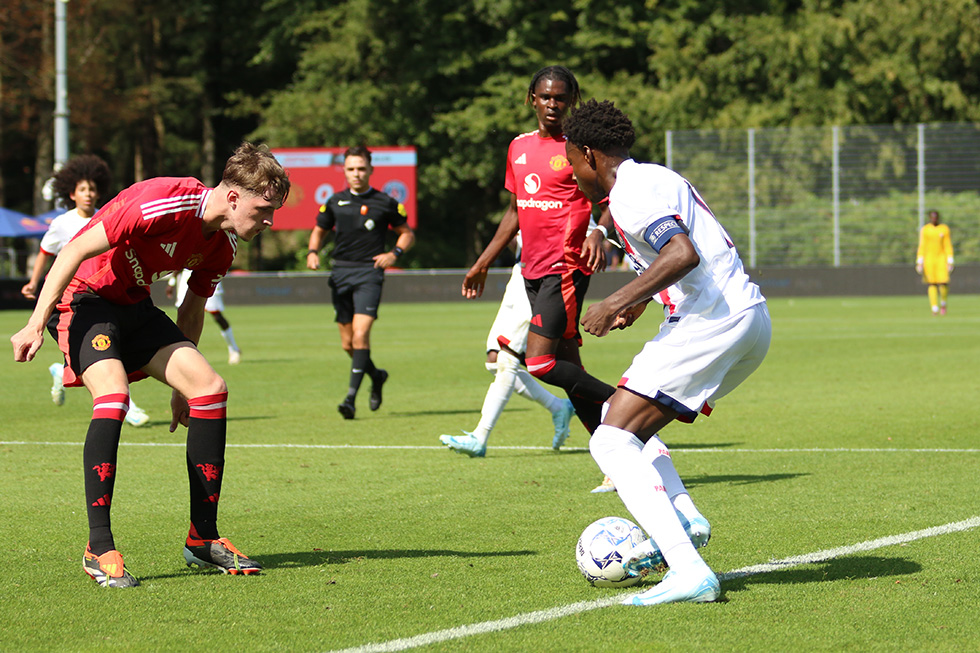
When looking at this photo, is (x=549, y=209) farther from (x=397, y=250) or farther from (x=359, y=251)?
(x=359, y=251)

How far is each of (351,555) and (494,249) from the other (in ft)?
10.2

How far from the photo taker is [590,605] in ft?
15.6

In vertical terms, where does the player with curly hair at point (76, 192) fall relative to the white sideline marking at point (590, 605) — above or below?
above

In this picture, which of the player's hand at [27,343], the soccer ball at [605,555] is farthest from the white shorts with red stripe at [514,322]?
the player's hand at [27,343]

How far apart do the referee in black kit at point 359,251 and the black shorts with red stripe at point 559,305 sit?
4.04 metres

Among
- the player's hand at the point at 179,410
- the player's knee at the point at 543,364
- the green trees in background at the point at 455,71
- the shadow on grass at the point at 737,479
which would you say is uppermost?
the green trees in background at the point at 455,71

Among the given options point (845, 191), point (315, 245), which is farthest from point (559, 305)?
point (845, 191)

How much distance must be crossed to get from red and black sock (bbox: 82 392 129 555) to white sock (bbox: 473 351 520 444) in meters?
3.75

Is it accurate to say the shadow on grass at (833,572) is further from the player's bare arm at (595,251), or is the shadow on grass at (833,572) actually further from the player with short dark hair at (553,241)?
the player with short dark hair at (553,241)

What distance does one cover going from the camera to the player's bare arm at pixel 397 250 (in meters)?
11.6

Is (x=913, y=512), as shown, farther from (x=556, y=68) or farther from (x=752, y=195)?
(x=752, y=195)

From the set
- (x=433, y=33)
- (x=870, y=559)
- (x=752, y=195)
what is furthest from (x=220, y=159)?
(x=870, y=559)

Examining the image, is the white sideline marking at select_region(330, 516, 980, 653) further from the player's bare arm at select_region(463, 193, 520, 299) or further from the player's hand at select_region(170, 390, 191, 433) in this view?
the player's bare arm at select_region(463, 193, 520, 299)

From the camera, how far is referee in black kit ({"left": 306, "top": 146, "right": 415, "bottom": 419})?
1161 centimetres
